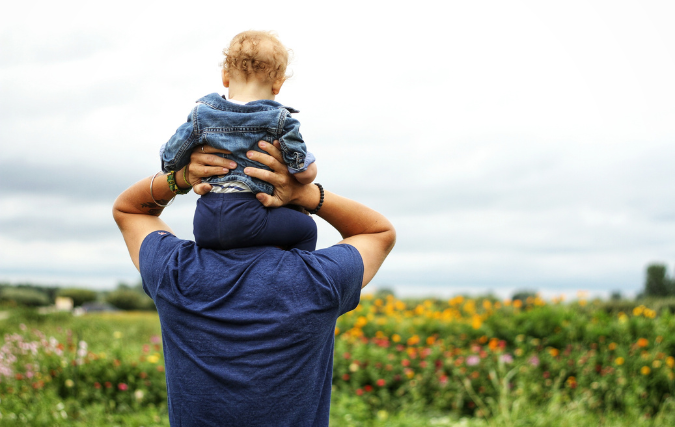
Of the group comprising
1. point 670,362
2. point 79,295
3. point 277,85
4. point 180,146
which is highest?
point 277,85

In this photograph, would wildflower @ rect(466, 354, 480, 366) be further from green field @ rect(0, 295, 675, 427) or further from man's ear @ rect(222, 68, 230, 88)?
man's ear @ rect(222, 68, 230, 88)

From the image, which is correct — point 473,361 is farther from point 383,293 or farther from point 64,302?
point 64,302

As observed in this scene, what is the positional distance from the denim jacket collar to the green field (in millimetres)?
3238

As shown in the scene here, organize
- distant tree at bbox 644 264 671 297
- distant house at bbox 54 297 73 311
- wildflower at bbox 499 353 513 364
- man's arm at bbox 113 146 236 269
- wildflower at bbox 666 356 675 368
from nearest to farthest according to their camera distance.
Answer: man's arm at bbox 113 146 236 269, wildflower at bbox 499 353 513 364, wildflower at bbox 666 356 675 368, distant house at bbox 54 297 73 311, distant tree at bbox 644 264 671 297

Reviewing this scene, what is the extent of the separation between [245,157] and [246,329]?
22.6 inches

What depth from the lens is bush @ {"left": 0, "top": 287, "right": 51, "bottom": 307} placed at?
1400 centimetres

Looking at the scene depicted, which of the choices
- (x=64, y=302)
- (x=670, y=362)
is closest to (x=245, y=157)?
(x=670, y=362)

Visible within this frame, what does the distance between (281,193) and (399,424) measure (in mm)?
3124

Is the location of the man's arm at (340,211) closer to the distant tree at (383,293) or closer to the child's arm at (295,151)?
the child's arm at (295,151)

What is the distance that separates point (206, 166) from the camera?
6.00 feet

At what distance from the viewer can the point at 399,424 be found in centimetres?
434

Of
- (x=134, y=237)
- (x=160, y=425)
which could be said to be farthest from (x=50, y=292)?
(x=134, y=237)

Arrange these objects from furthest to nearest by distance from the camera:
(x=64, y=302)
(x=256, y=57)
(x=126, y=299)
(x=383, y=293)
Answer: (x=126, y=299) < (x=64, y=302) < (x=383, y=293) < (x=256, y=57)

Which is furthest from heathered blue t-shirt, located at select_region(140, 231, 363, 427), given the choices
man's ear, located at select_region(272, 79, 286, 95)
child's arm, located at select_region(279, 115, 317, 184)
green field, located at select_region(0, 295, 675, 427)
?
green field, located at select_region(0, 295, 675, 427)
